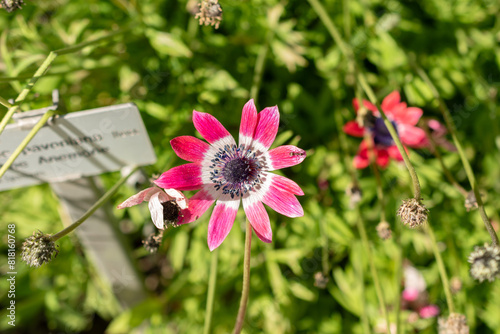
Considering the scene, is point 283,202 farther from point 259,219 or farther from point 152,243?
point 152,243

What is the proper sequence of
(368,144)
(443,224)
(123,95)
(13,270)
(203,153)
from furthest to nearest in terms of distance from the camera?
(13,270), (443,224), (123,95), (368,144), (203,153)

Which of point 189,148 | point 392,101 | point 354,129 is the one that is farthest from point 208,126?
point 392,101

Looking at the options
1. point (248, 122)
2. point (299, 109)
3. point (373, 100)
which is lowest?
point (248, 122)

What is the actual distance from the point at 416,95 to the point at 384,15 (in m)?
0.44

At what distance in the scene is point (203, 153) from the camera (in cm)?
111

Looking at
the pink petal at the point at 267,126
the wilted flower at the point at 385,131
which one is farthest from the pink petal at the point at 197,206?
the wilted flower at the point at 385,131

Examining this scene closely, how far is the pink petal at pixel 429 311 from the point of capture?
5.36 feet

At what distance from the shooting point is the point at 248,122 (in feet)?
3.39

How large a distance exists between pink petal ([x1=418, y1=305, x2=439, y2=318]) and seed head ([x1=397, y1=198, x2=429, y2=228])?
899 mm

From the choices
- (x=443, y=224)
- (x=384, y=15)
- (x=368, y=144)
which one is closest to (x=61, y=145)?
(x=368, y=144)

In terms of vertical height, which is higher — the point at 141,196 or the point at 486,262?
the point at 486,262

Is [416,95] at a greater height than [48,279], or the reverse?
[416,95]

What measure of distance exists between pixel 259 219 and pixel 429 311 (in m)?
1.04

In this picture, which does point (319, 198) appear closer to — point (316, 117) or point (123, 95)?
point (316, 117)
